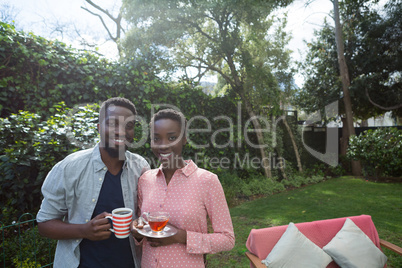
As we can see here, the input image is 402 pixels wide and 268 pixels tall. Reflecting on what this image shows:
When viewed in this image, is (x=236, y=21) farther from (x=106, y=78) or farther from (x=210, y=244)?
(x=210, y=244)

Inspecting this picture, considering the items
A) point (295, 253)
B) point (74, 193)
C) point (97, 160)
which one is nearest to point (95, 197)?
point (74, 193)

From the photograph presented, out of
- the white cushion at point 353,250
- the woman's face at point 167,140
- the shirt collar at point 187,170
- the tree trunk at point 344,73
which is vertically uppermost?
the tree trunk at point 344,73

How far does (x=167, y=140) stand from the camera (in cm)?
179

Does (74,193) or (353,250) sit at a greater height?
(74,193)

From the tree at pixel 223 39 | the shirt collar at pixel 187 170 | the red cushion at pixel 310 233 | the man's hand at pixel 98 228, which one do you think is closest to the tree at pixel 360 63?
the tree at pixel 223 39

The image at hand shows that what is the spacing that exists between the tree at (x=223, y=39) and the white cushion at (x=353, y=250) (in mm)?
6168

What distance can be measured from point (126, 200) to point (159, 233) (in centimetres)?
37

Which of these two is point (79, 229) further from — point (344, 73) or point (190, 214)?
point (344, 73)

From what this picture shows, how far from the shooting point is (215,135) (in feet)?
26.7

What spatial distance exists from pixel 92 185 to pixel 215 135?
6.56m

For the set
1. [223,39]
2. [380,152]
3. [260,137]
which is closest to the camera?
[223,39]

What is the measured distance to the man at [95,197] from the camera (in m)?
1.58

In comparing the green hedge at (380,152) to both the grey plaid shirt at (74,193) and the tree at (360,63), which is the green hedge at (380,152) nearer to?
the tree at (360,63)

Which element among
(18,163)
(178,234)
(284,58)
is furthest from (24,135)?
(284,58)
